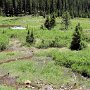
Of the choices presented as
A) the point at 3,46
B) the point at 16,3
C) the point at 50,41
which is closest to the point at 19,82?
the point at 3,46

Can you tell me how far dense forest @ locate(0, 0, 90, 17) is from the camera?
147 metres

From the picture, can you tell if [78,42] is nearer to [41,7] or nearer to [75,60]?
[75,60]

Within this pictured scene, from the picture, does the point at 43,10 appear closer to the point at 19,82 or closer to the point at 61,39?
the point at 61,39

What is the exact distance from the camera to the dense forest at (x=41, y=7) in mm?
147000

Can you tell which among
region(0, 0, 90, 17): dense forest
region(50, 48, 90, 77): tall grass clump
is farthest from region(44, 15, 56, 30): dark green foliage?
region(0, 0, 90, 17): dense forest

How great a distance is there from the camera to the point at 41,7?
157 meters

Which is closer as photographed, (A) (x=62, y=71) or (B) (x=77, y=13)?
(A) (x=62, y=71)

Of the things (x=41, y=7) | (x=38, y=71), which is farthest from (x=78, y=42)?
(x=41, y=7)

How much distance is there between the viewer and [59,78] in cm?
3612

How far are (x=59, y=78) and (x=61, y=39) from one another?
23153mm

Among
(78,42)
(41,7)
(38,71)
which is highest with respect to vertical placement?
(78,42)

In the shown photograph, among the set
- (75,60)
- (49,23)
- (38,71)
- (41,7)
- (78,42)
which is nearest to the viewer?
(38,71)

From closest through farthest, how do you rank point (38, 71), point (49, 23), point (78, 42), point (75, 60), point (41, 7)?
point (38, 71), point (75, 60), point (78, 42), point (49, 23), point (41, 7)

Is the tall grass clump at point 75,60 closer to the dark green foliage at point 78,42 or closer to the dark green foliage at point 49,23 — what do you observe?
the dark green foliage at point 78,42
